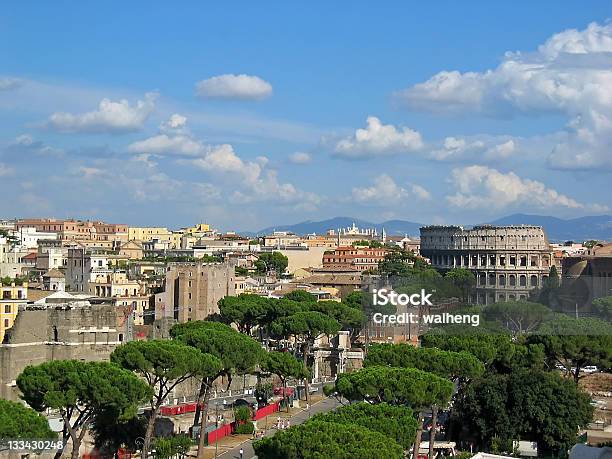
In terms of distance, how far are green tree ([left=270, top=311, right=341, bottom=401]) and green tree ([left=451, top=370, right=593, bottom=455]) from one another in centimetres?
1989

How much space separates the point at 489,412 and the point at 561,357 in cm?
1250

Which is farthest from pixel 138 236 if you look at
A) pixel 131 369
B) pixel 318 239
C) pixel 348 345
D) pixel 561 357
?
pixel 131 369

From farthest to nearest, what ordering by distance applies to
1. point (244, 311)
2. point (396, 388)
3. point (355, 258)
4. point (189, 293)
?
point (355, 258)
point (189, 293)
point (244, 311)
point (396, 388)

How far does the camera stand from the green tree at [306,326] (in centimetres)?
6062

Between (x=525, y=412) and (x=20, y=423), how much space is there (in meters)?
19.9

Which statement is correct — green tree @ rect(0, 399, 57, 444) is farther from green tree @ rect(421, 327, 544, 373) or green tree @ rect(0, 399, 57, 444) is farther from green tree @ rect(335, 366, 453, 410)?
green tree @ rect(421, 327, 544, 373)

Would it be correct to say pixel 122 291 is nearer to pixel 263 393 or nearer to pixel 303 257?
pixel 263 393

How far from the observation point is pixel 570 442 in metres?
39.7

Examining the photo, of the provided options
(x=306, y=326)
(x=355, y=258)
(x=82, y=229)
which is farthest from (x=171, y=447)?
(x=82, y=229)

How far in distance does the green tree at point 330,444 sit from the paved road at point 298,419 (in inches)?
451

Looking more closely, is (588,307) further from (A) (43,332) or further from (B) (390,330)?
(A) (43,332)

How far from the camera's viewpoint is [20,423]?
27.8 meters

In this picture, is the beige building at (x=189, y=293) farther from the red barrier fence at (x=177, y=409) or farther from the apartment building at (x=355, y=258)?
the apartment building at (x=355, y=258)

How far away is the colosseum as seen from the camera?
124 m
